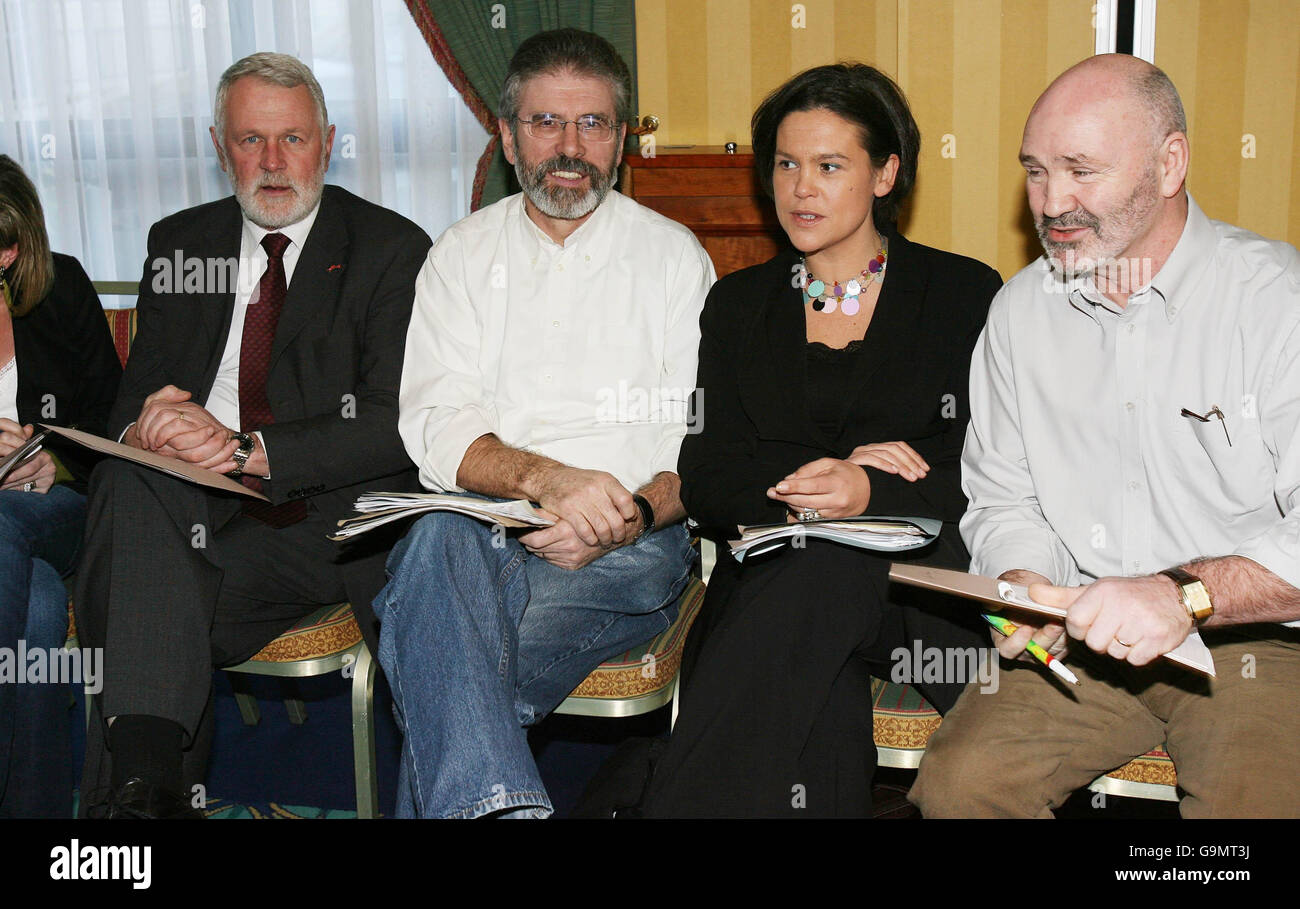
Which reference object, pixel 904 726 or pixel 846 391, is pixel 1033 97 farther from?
pixel 904 726

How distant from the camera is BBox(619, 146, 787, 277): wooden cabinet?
3.69 meters

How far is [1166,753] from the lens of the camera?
5.43 feet

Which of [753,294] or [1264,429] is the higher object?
[753,294]

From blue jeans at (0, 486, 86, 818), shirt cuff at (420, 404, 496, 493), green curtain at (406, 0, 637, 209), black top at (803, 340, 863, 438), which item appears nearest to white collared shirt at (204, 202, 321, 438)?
blue jeans at (0, 486, 86, 818)

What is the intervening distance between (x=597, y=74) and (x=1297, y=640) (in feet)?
5.37

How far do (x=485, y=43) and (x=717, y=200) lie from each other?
1.43m

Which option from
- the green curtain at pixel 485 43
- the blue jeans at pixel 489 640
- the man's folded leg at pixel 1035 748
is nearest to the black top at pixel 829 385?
the blue jeans at pixel 489 640

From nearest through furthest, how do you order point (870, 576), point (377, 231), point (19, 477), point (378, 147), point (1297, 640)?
point (1297, 640), point (870, 576), point (19, 477), point (377, 231), point (378, 147)

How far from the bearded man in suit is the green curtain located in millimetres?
2033

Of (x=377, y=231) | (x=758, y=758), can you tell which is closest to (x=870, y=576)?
(x=758, y=758)

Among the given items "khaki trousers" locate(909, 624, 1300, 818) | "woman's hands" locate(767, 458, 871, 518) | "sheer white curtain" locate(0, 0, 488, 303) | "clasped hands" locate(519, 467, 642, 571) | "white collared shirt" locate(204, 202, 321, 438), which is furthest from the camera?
"sheer white curtain" locate(0, 0, 488, 303)

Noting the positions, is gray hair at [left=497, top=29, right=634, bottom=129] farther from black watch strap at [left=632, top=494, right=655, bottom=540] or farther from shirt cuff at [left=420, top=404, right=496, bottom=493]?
black watch strap at [left=632, top=494, right=655, bottom=540]

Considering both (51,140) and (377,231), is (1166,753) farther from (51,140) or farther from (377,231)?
(51,140)

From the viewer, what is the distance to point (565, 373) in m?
2.30
